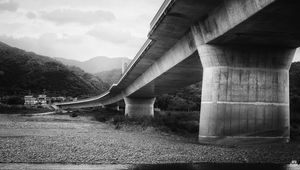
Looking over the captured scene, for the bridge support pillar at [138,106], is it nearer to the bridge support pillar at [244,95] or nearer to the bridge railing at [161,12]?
the bridge railing at [161,12]

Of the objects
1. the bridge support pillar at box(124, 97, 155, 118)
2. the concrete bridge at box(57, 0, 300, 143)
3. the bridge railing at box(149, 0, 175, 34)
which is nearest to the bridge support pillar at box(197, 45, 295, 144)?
the concrete bridge at box(57, 0, 300, 143)

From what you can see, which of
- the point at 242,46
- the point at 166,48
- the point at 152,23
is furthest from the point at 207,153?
the point at 166,48

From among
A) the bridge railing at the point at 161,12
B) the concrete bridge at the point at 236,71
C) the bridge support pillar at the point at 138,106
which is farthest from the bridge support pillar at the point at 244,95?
the bridge support pillar at the point at 138,106

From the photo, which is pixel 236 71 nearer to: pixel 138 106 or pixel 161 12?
pixel 161 12

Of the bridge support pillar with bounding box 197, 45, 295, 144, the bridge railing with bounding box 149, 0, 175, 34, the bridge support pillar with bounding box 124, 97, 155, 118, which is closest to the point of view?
the bridge railing with bounding box 149, 0, 175, 34

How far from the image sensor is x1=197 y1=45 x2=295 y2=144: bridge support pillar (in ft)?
60.1

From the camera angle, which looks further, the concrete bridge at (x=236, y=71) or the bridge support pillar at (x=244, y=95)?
the bridge support pillar at (x=244, y=95)

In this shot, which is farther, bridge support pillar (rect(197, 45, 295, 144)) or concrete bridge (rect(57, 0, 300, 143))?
bridge support pillar (rect(197, 45, 295, 144))

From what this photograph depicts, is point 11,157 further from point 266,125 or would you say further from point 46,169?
point 266,125

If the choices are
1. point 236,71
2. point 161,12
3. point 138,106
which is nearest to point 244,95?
point 236,71

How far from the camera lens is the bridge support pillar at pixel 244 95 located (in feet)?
60.1

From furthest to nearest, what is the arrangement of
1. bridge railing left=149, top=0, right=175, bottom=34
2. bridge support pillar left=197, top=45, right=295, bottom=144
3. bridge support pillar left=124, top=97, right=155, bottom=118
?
bridge support pillar left=124, top=97, right=155, bottom=118 < bridge support pillar left=197, top=45, right=295, bottom=144 < bridge railing left=149, top=0, right=175, bottom=34

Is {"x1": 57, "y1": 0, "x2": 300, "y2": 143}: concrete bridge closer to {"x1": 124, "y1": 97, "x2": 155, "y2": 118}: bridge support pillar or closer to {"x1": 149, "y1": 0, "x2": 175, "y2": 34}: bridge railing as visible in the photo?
{"x1": 149, "y1": 0, "x2": 175, "y2": 34}: bridge railing

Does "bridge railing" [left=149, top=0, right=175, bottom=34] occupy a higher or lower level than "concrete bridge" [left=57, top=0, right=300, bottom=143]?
higher
